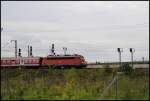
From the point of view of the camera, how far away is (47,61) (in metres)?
70.9

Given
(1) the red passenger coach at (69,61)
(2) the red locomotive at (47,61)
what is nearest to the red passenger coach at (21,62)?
(2) the red locomotive at (47,61)

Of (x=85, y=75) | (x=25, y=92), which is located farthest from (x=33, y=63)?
(x=25, y=92)

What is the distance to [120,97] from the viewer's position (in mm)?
19250

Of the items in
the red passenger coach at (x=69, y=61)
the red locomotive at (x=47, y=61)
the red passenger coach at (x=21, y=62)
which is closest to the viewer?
the red passenger coach at (x=69, y=61)

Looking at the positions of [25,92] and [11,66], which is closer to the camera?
[25,92]

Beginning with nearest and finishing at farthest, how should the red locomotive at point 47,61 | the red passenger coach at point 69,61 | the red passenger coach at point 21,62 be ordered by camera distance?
the red passenger coach at point 69,61 < the red locomotive at point 47,61 < the red passenger coach at point 21,62

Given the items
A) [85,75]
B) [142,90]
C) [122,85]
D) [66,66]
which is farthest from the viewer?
[66,66]

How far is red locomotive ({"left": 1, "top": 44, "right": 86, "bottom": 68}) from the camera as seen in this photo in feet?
221

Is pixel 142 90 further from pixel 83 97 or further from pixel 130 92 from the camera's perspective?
pixel 83 97

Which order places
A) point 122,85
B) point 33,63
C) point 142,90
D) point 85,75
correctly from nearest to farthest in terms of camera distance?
point 142,90 → point 122,85 → point 85,75 → point 33,63

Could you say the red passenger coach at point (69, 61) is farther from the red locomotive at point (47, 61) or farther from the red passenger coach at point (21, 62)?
the red passenger coach at point (21, 62)

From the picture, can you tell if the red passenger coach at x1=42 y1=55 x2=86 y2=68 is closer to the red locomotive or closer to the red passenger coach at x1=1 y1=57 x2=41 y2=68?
the red locomotive

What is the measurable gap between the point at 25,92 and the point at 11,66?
5183 cm

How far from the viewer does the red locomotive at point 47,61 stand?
67.5 m
